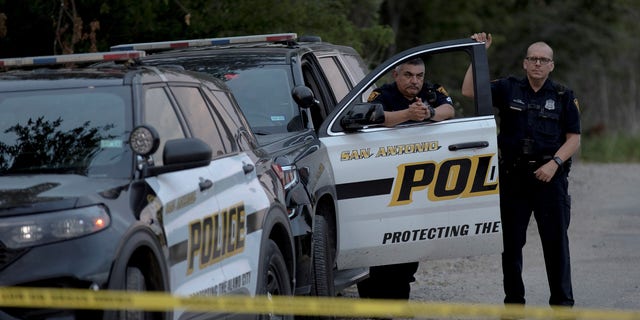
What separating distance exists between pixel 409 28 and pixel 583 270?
19.8 metres

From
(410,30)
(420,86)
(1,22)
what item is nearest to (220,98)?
(420,86)

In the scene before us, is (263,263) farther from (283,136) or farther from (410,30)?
(410,30)

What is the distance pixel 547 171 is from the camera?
924 cm

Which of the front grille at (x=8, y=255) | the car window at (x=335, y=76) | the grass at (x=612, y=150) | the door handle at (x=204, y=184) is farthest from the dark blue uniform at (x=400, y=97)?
the grass at (x=612, y=150)

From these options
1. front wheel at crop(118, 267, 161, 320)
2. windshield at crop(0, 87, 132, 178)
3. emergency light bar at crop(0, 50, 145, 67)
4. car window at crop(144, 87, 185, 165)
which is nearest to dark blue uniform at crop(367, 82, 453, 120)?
emergency light bar at crop(0, 50, 145, 67)

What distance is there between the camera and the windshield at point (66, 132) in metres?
6.43

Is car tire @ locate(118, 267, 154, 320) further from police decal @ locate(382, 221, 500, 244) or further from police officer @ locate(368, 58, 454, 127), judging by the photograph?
police officer @ locate(368, 58, 454, 127)

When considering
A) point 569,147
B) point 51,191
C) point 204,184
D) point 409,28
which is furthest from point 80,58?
point 409,28

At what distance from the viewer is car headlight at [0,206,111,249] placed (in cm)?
561

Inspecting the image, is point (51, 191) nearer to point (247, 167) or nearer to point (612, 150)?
point (247, 167)

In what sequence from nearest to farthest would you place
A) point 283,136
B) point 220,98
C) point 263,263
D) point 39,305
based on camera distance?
point 39,305 < point 263,263 < point 220,98 < point 283,136

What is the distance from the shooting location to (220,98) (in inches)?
311

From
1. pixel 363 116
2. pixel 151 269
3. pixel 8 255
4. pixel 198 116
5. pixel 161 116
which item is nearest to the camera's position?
pixel 8 255

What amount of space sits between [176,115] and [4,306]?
6.05ft
